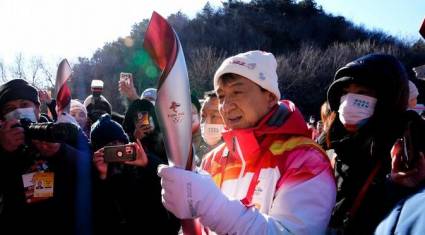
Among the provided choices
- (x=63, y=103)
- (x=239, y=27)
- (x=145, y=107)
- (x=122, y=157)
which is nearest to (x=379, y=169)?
(x=122, y=157)

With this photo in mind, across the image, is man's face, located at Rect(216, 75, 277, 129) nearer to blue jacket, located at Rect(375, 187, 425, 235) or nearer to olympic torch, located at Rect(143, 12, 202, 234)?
olympic torch, located at Rect(143, 12, 202, 234)

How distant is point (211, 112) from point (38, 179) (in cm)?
157

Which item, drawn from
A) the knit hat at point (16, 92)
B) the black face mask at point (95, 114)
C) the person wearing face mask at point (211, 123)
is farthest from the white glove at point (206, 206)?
the black face mask at point (95, 114)

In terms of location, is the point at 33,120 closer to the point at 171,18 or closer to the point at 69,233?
the point at 69,233

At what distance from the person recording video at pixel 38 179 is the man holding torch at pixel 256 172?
88cm

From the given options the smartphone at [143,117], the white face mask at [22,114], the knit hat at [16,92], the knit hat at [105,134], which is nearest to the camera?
the white face mask at [22,114]

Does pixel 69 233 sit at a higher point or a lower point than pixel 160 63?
lower

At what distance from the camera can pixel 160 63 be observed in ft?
4.64

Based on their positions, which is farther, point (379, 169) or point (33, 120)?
point (33, 120)

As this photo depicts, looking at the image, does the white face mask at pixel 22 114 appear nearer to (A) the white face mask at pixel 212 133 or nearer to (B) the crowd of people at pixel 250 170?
(B) the crowd of people at pixel 250 170

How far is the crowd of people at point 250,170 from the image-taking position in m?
1.47

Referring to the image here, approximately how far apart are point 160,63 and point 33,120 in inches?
59.9

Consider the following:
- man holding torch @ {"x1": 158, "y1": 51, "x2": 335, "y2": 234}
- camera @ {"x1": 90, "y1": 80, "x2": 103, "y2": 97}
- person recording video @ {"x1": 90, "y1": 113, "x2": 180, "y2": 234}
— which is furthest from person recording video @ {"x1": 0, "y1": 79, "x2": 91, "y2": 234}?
camera @ {"x1": 90, "y1": 80, "x2": 103, "y2": 97}

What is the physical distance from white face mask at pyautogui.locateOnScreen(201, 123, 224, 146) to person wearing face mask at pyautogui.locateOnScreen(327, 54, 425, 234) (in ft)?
4.62
